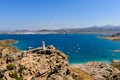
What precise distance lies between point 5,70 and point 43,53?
9845mm

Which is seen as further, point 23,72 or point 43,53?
point 43,53

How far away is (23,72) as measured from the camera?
108 ft

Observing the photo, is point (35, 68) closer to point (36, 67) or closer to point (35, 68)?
point (35, 68)

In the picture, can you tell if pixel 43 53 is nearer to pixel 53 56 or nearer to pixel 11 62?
pixel 53 56

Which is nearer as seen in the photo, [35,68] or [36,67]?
[35,68]

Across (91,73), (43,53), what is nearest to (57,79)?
(43,53)

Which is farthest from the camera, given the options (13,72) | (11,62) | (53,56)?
(53,56)

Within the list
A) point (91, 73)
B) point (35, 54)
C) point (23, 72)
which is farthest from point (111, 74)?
point (23, 72)

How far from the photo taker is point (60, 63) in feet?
123

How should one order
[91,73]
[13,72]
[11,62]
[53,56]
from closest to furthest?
[13,72], [11,62], [53,56], [91,73]

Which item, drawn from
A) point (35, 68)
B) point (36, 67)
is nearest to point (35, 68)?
point (35, 68)

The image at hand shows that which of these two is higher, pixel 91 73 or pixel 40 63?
pixel 40 63

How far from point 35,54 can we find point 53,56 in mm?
3451

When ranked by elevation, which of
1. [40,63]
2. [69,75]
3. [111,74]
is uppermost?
[40,63]
